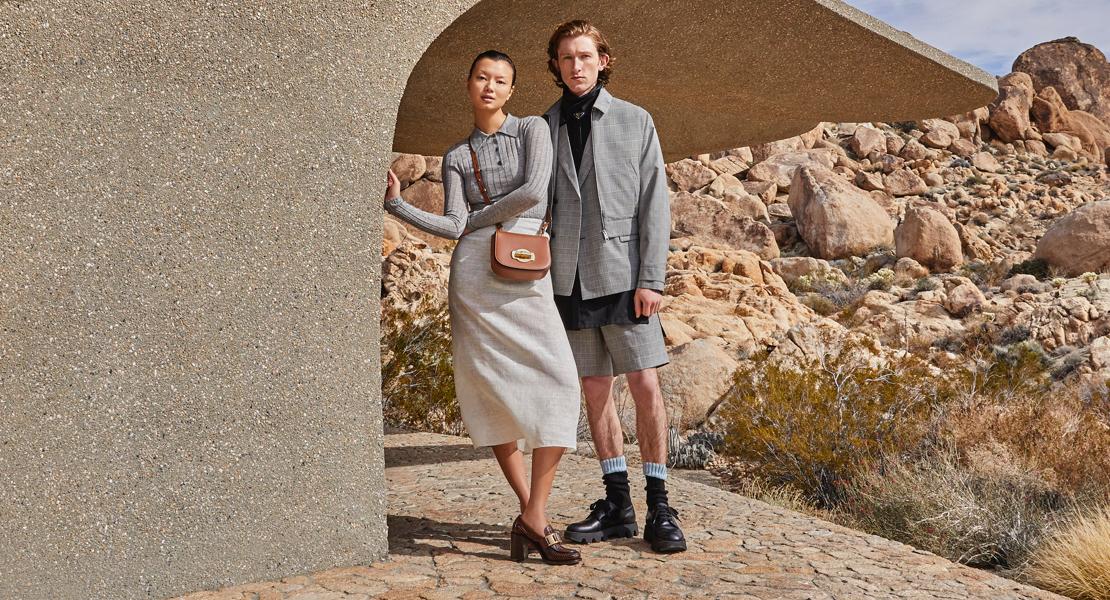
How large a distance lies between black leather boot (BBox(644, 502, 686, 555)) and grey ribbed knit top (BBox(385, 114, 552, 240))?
1154mm

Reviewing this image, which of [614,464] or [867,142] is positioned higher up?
[867,142]

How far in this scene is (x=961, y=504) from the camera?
16.2 ft

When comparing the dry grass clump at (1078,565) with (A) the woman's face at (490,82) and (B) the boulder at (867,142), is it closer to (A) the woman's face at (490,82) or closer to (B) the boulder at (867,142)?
(A) the woman's face at (490,82)

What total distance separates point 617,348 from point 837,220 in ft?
70.5

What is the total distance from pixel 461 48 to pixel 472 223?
7.52 ft

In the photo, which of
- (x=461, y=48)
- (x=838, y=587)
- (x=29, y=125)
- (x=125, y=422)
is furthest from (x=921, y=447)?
(x=29, y=125)

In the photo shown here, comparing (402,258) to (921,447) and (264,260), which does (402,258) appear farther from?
(264,260)

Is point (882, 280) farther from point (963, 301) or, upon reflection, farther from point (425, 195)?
point (425, 195)

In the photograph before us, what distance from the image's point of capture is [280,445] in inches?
126

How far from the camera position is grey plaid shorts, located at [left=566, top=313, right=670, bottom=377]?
11.5 ft

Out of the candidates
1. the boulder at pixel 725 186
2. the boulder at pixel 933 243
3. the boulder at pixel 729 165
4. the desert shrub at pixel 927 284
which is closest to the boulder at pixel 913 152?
the boulder at pixel 729 165

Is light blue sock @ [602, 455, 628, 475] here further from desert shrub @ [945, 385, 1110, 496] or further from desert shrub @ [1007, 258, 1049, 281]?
desert shrub @ [1007, 258, 1049, 281]

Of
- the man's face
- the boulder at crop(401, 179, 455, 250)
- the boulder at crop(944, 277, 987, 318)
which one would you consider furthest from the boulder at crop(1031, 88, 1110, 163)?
the man's face

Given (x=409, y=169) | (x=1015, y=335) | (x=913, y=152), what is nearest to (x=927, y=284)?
(x=1015, y=335)
